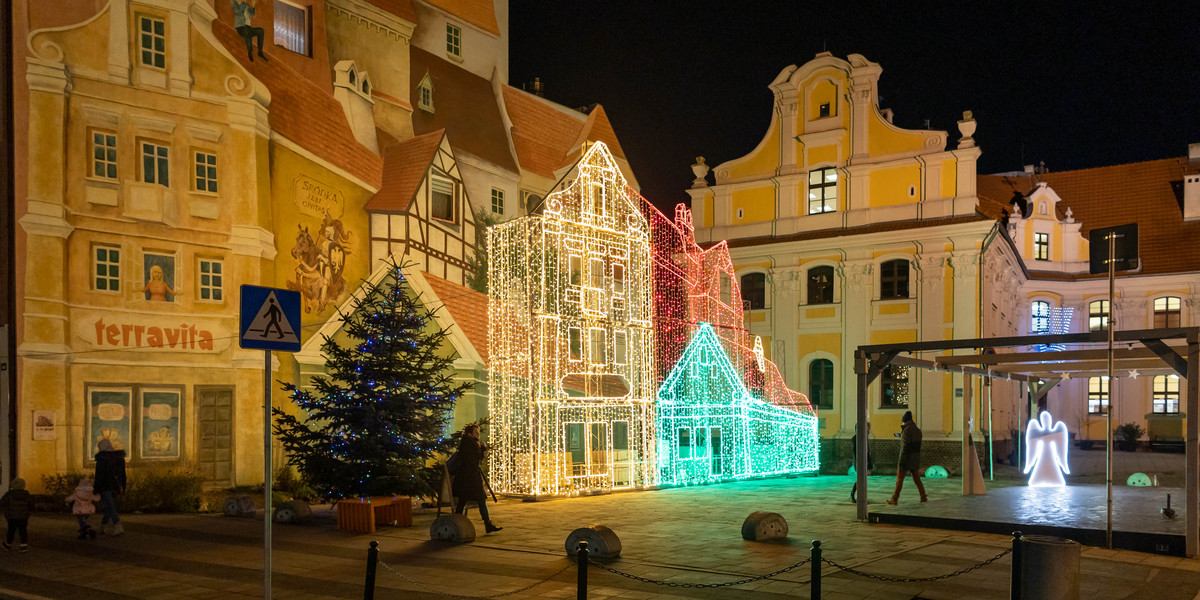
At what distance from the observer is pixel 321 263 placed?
1995 cm

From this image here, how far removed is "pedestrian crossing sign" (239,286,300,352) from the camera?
7387 millimetres

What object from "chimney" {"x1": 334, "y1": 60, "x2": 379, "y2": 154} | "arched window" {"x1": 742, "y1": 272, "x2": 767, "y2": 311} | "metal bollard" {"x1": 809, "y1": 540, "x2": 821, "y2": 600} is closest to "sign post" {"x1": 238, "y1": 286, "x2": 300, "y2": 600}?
"metal bollard" {"x1": 809, "y1": 540, "x2": 821, "y2": 600}

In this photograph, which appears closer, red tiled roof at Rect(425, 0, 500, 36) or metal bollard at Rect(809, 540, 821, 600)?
metal bollard at Rect(809, 540, 821, 600)

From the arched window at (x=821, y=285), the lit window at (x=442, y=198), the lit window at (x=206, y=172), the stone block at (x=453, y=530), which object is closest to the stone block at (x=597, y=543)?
the stone block at (x=453, y=530)

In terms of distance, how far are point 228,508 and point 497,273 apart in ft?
22.3

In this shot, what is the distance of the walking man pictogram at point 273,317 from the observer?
7.53 meters

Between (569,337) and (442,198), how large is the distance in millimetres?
6524

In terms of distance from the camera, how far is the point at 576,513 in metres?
15.5

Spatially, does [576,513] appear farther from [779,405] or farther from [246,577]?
[779,405]

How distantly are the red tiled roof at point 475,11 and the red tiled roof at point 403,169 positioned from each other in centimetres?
462

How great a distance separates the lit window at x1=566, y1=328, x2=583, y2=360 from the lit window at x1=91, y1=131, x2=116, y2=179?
912 centimetres

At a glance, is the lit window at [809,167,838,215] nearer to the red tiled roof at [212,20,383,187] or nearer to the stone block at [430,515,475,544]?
the red tiled roof at [212,20,383,187]

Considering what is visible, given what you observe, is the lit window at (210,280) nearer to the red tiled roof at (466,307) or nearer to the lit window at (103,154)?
the lit window at (103,154)

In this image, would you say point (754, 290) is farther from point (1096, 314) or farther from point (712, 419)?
point (1096, 314)
